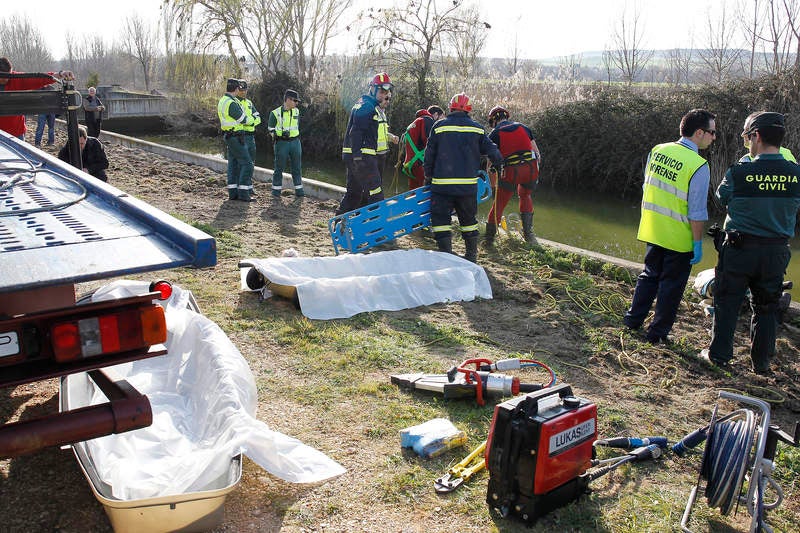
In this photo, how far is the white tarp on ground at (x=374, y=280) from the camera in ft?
18.9

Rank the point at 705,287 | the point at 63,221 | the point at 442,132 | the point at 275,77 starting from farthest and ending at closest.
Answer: the point at 275,77
the point at 442,132
the point at 705,287
the point at 63,221

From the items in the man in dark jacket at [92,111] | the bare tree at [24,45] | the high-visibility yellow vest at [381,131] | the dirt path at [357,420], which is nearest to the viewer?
the dirt path at [357,420]

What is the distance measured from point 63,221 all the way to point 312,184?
847 cm

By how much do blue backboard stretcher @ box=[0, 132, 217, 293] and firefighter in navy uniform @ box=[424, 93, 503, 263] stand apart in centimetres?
415

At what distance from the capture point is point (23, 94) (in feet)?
15.3

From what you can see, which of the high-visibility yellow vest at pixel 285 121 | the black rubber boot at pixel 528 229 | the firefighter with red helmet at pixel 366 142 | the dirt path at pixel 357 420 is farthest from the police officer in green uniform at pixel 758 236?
the high-visibility yellow vest at pixel 285 121

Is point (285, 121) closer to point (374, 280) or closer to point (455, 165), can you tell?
point (455, 165)

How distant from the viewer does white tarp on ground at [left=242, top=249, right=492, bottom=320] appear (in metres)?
5.77

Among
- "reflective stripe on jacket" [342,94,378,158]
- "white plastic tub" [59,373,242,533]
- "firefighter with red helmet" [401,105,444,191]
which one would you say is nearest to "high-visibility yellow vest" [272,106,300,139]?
"firefighter with red helmet" [401,105,444,191]

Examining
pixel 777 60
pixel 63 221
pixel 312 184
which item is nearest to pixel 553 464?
pixel 63 221

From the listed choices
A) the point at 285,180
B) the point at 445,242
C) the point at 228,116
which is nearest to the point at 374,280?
the point at 445,242

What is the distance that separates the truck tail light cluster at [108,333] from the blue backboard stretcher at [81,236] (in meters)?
0.20

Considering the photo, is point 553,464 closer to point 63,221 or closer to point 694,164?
point 63,221

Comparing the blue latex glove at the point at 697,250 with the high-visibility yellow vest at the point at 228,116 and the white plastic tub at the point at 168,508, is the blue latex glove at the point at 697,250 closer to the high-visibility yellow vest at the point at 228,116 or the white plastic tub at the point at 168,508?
the white plastic tub at the point at 168,508
